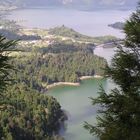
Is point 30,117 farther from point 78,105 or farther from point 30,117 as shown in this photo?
point 78,105

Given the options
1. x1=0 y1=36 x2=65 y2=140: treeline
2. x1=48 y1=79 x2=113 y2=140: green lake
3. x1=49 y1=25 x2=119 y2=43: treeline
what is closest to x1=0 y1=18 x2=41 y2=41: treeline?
x1=49 y1=25 x2=119 y2=43: treeline

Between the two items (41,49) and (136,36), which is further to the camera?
(41,49)

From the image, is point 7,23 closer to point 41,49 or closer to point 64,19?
point 64,19

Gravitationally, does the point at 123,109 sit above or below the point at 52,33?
above

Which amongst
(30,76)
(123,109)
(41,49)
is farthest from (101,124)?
(41,49)

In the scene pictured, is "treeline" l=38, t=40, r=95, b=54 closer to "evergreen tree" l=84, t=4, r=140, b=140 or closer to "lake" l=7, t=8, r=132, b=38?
"lake" l=7, t=8, r=132, b=38

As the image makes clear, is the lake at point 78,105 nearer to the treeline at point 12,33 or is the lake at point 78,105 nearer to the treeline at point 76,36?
the treeline at point 76,36
